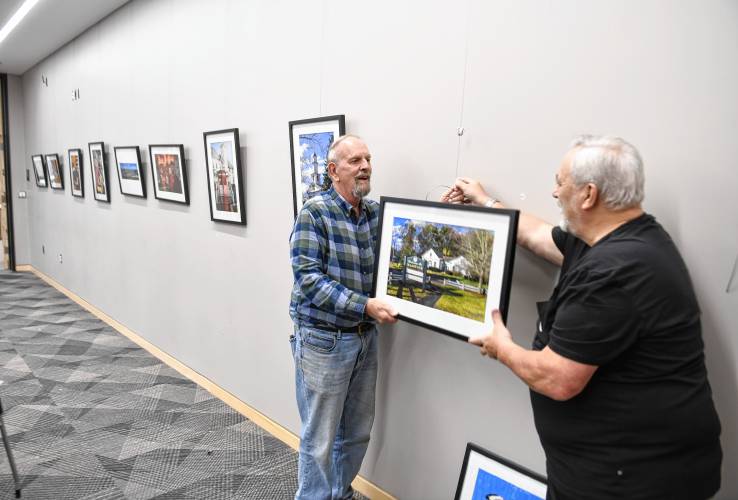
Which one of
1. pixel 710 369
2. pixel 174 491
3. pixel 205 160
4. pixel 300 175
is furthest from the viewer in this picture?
pixel 205 160

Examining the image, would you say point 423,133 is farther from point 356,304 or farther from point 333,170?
point 356,304

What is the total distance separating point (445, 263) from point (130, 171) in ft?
12.0

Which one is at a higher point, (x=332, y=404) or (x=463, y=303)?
(x=463, y=303)

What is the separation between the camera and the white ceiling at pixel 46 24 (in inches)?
170

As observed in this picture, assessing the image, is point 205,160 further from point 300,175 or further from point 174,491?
point 174,491

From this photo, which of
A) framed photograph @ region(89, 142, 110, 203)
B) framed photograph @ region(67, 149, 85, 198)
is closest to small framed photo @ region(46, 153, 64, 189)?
framed photograph @ region(67, 149, 85, 198)

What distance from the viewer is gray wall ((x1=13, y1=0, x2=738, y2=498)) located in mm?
1357

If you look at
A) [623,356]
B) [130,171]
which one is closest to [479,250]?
[623,356]

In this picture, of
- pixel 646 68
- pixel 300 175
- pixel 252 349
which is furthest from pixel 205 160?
pixel 646 68

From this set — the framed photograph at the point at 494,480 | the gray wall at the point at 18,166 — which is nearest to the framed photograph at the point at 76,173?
the gray wall at the point at 18,166

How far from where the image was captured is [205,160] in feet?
10.9

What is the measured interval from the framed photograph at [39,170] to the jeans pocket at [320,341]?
21.8 ft

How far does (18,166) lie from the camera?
7672 mm

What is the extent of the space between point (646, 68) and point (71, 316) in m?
5.88
